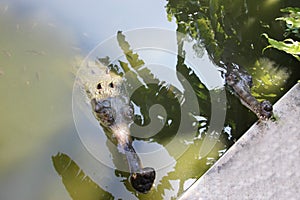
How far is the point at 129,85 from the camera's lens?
2512 mm

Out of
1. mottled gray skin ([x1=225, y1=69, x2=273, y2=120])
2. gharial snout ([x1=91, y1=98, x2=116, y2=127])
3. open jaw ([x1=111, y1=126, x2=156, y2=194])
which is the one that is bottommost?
mottled gray skin ([x1=225, y1=69, x2=273, y2=120])

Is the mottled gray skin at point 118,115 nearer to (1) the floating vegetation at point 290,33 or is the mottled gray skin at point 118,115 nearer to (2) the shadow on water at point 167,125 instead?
(2) the shadow on water at point 167,125

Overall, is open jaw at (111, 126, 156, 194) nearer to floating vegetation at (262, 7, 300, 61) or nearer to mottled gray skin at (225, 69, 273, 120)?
mottled gray skin at (225, 69, 273, 120)

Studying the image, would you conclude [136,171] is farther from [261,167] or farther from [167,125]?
[261,167]

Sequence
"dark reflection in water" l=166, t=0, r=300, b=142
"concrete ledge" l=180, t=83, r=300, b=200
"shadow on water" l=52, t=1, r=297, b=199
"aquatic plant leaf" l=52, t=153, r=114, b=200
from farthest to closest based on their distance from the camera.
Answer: "dark reflection in water" l=166, t=0, r=300, b=142, "shadow on water" l=52, t=1, r=297, b=199, "aquatic plant leaf" l=52, t=153, r=114, b=200, "concrete ledge" l=180, t=83, r=300, b=200

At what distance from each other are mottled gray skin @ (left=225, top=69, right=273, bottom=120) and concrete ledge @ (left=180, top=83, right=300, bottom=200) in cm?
6

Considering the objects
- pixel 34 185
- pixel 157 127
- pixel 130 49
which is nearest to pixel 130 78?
pixel 130 49

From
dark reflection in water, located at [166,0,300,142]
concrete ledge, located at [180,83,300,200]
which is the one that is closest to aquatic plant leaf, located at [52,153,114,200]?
concrete ledge, located at [180,83,300,200]

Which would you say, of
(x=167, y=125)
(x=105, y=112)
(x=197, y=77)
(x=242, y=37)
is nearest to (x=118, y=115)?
(x=105, y=112)

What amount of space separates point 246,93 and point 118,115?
2.28ft

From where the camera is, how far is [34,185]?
2082 millimetres

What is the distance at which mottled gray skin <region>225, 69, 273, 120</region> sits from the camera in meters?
2.14

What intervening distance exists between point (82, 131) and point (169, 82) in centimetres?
59

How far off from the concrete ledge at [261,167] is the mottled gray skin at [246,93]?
0.06 meters
